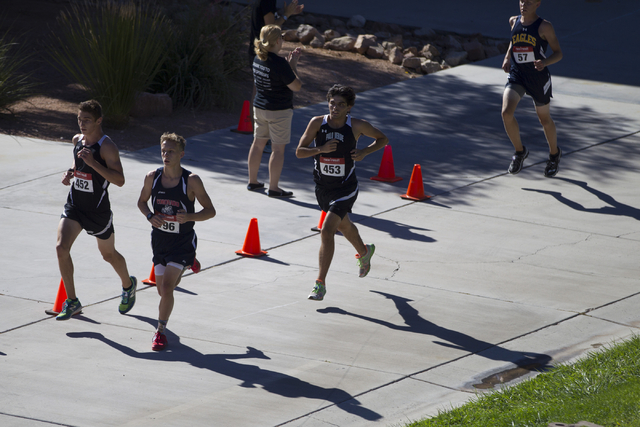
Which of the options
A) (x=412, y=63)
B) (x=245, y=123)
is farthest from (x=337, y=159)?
(x=412, y=63)

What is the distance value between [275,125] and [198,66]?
4336 mm

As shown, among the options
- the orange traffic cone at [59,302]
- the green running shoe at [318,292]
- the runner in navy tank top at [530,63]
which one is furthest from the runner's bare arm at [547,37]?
the orange traffic cone at [59,302]

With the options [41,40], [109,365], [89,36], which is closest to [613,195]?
[109,365]

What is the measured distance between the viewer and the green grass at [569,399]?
14.7 ft

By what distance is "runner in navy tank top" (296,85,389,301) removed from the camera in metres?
6.48

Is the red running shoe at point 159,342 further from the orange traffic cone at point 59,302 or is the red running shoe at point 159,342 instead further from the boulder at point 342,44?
the boulder at point 342,44

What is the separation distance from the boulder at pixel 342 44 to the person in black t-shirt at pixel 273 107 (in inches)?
322

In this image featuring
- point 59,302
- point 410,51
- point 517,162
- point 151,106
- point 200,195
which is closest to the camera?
point 200,195

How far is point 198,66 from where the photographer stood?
13094 mm

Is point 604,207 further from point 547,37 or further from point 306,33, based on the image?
point 306,33

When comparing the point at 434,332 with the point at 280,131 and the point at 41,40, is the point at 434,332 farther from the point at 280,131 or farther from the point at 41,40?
the point at 41,40

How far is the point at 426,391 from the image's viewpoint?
5.14 m

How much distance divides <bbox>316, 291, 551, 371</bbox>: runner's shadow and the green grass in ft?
0.81

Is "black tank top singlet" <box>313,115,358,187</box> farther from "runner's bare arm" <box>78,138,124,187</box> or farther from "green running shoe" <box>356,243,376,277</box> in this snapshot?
"runner's bare arm" <box>78,138,124,187</box>
